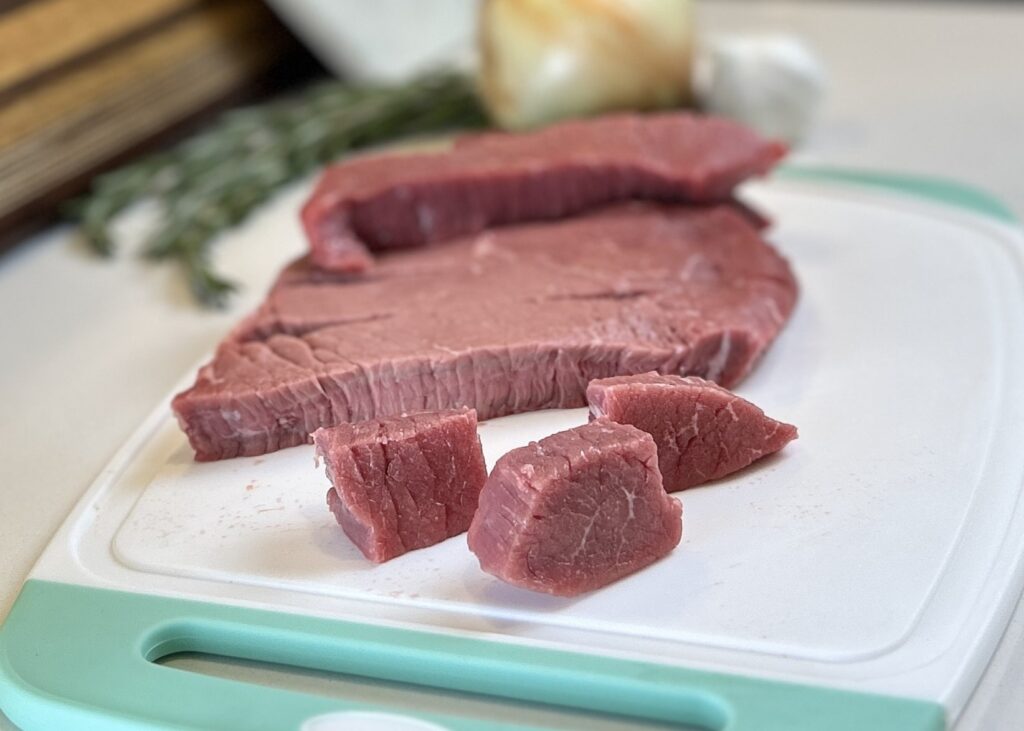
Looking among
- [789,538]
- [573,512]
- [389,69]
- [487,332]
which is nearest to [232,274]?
[487,332]

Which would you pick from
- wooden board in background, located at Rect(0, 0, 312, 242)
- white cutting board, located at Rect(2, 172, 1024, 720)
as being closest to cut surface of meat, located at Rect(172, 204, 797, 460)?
white cutting board, located at Rect(2, 172, 1024, 720)

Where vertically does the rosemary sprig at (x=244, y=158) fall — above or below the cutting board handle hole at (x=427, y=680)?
above

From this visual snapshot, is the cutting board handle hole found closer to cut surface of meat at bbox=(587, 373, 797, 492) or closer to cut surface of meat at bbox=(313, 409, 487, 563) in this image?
cut surface of meat at bbox=(313, 409, 487, 563)

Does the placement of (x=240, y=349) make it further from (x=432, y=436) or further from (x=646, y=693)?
(x=646, y=693)

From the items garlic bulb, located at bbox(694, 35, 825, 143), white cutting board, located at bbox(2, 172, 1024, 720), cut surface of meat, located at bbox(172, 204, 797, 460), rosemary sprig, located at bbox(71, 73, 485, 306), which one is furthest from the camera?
garlic bulb, located at bbox(694, 35, 825, 143)

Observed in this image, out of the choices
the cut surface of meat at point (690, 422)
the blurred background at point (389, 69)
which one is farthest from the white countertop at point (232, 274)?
the cut surface of meat at point (690, 422)

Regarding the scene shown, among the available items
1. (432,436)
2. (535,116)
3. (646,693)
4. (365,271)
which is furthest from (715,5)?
(646,693)

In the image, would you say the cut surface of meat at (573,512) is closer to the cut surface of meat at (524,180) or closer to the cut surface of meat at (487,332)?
the cut surface of meat at (487,332)
